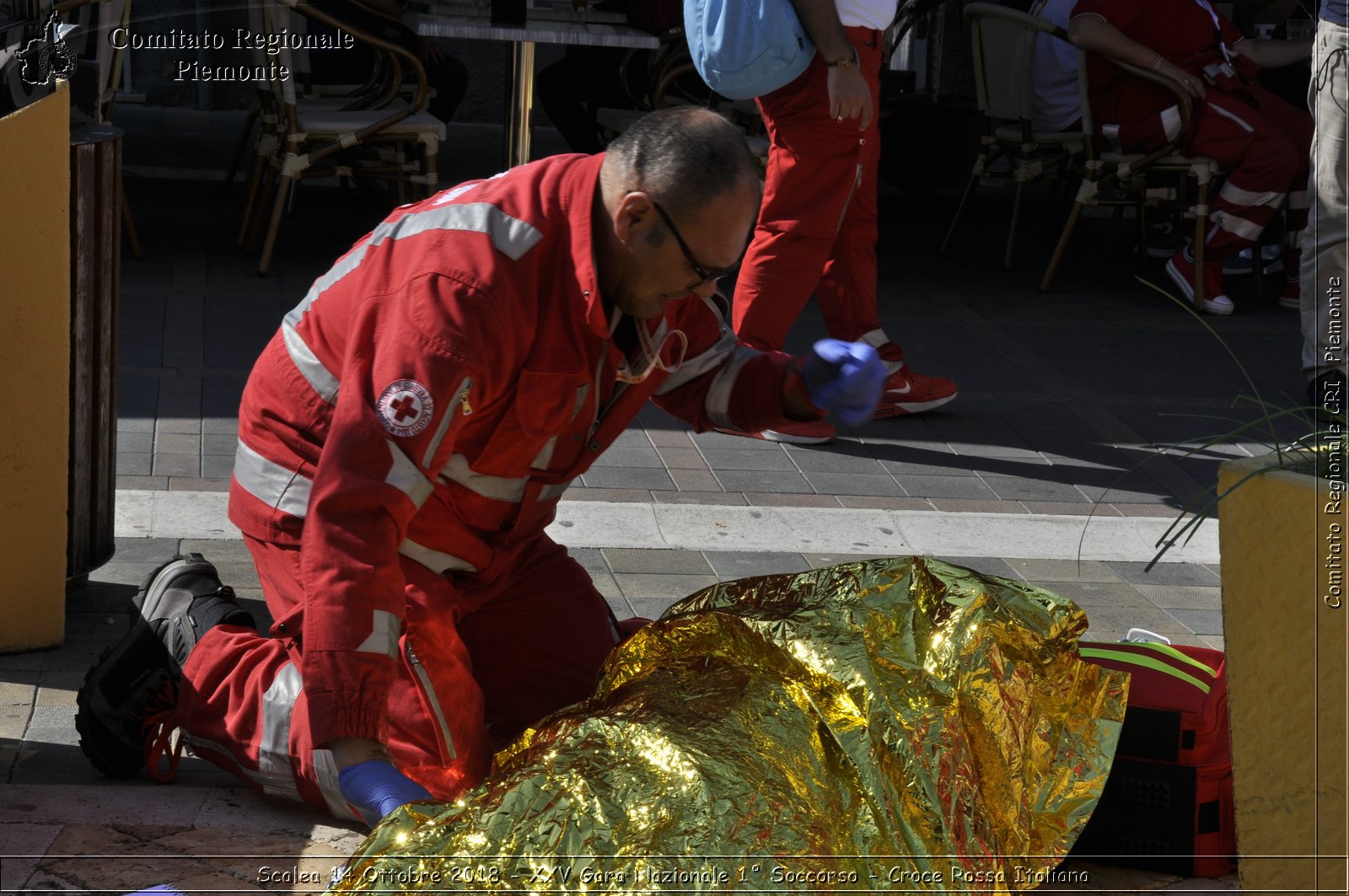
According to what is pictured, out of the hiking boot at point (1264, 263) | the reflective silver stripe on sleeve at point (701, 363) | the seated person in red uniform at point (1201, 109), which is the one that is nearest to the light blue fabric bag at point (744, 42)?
the reflective silver stripe on sleeve at point (701, 363)

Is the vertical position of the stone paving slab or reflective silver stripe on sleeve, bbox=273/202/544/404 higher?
reflective silver stripe on sleeve, bbox=273/202/544/404

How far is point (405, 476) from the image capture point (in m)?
2.04

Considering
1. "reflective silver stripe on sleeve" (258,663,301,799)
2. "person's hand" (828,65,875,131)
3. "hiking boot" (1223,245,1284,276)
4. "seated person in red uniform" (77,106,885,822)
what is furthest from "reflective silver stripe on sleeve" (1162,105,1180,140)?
"reflective silver stripe on sleeve" (258,663,301,799)

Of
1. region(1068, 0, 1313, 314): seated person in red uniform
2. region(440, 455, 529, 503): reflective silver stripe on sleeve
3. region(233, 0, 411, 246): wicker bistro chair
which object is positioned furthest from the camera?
region(1068, 0, 1313, 314): seated person in red uniform

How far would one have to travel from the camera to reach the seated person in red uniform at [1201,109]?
20.7 feet

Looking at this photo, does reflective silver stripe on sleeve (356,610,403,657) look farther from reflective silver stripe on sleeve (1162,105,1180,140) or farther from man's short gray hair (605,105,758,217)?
reflective silver stripe on sleeve (1162,105,1180,140)

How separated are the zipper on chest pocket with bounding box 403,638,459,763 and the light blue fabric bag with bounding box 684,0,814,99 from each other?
2119 millimetres

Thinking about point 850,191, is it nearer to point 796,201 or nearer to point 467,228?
point 796,201

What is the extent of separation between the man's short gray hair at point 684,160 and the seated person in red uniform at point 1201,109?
4.53m

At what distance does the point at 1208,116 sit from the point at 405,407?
5279mm

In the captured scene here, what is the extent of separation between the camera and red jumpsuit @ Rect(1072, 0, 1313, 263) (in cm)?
634

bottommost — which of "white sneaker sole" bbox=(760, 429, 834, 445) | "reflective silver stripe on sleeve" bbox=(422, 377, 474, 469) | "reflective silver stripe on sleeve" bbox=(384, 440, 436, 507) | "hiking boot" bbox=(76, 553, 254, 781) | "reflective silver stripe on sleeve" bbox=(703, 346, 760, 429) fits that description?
"white sneaker sole" bbox=(760, 429, 834, 445)

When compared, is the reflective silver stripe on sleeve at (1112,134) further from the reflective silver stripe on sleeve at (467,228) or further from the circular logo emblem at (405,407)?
the circular logo emblem at (405,407)

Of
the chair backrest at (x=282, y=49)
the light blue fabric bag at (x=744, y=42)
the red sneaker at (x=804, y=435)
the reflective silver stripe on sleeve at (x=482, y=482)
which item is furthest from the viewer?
the chair backrest at (x=282, y=49)
